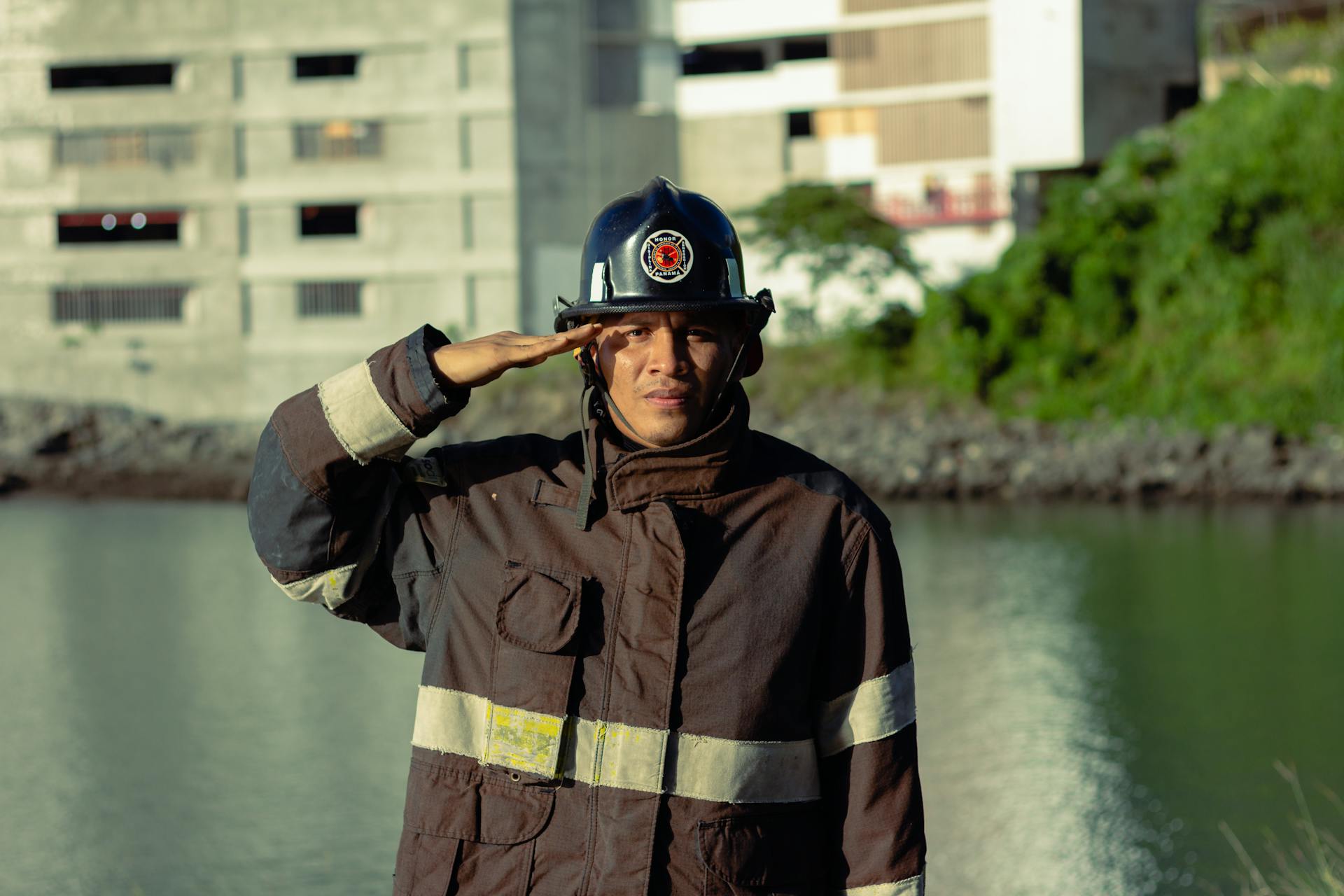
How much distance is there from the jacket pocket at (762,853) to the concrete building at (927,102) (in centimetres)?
2750

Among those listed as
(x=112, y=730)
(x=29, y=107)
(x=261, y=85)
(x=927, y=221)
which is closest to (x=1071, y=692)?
(x=112, y=730)

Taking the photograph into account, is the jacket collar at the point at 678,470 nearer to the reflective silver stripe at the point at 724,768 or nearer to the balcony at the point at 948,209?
the reflective silver stripe at the point at 724,768

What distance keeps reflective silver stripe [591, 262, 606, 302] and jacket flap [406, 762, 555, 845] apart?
68cm

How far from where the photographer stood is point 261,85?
35.7 metres

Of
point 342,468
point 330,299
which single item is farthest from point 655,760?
point 330,299

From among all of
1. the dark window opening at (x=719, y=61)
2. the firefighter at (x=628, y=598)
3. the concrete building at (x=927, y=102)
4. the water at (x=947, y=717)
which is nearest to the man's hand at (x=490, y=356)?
the firefighter at (x=628, y=598)

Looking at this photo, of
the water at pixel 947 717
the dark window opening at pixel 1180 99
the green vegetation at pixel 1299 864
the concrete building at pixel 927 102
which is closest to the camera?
the green vegetation at pixel 1299 864

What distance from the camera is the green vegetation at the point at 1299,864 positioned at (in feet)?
17.7

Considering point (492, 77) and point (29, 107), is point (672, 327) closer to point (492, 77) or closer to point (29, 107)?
point (492, 77)

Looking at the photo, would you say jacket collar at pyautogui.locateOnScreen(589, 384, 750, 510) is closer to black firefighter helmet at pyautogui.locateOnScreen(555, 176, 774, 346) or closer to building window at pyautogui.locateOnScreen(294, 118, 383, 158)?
black firefighter helmet at pyautogui.locateOnScreen(555, 176, 774, 346)

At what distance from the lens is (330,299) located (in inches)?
1409

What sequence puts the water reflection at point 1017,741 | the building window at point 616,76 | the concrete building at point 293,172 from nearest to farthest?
1. the water reflection at point 1017,741
2. the concrete building at point 293,172
3. the building window at point 616,76

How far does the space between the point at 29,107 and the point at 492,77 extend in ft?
34.4

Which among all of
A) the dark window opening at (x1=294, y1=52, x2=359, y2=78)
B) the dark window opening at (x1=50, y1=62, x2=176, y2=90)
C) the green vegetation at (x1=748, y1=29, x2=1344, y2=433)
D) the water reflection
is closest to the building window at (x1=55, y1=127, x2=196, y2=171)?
the dark window opening at (x1=50, y1=62, x2=176, y2=90)
